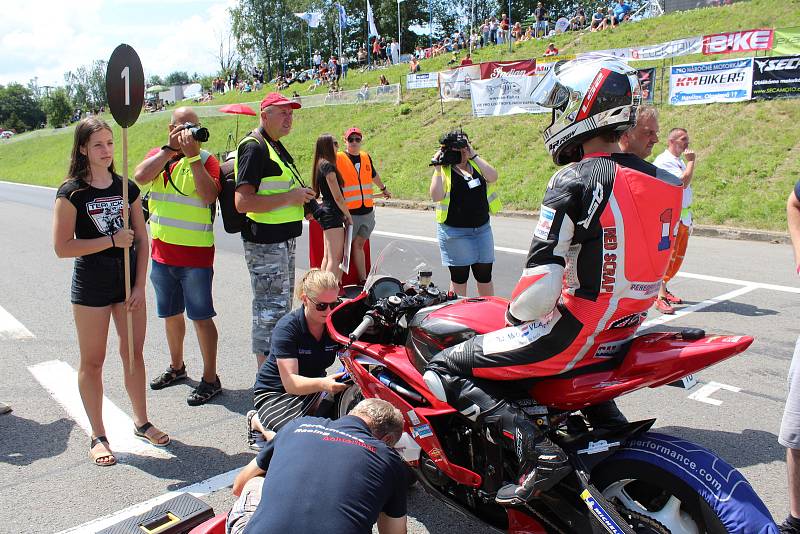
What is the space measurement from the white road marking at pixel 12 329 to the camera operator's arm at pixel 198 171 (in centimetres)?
336

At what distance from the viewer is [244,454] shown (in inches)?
170

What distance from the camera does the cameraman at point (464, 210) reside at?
6125 millimetres

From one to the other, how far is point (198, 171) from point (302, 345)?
70.8 inches

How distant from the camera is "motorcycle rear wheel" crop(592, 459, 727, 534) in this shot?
2.44m

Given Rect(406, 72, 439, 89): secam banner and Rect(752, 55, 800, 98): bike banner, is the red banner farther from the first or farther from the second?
Rect(752, 55, 800, 98): bike banner

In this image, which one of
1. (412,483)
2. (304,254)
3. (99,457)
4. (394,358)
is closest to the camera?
(394,358)

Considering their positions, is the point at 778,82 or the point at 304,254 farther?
the point at 778,82

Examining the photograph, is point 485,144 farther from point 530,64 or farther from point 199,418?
point 199,418

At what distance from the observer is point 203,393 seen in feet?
16.8

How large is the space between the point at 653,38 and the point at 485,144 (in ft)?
30.5

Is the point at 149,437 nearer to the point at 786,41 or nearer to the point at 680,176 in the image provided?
the point at 680,176

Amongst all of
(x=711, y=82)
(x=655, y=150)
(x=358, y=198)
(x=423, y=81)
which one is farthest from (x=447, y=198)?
(x=423, y=81)

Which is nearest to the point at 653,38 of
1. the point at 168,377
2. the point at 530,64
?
the point at 530,64

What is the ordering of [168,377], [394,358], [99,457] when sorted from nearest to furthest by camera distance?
[394,358]
[99,457]
[168,377]
